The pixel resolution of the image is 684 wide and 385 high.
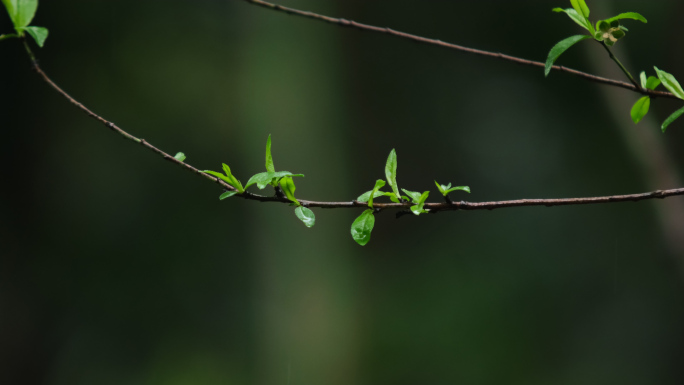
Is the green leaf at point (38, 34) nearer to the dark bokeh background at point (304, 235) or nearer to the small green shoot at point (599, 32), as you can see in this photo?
the small green shoot at point (599, 32)

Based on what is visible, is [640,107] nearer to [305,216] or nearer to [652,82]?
[652,82]

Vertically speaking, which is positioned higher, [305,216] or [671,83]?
[671,83]

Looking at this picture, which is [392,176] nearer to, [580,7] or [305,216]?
[305,216]

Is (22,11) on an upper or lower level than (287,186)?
upper

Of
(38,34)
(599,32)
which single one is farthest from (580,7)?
(38,34)

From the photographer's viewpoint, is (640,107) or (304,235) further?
(304,235)

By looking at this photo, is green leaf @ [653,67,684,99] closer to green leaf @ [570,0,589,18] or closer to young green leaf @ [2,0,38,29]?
green leaf @ [570,0,589,18]

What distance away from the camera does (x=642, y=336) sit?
87.7 inches

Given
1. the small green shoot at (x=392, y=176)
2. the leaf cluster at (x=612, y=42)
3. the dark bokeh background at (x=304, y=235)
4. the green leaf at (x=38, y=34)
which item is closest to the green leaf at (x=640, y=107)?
the leaf cluster at (x=612, y=42)

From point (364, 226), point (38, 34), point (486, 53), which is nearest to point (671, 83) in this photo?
point (486, 53)

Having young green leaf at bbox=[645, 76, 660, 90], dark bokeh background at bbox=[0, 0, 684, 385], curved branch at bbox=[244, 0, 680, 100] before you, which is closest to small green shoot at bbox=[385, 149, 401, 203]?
curved branch at bbox=[244, 0, 680, 100]

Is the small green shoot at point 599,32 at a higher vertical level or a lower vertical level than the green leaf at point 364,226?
higher

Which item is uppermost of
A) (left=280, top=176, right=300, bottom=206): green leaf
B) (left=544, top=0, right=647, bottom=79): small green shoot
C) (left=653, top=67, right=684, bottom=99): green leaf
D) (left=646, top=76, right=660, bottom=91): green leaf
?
(left=544, top=0, right=647, bottom=79): small green shoot

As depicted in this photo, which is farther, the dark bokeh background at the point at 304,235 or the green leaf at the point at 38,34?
the dark bokeh background at the point at 304,235
